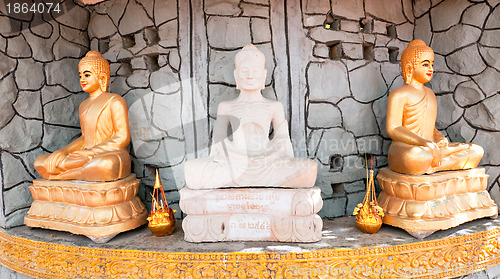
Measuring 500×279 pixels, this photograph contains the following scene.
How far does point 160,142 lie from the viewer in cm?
360

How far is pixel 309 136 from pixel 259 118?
749mm

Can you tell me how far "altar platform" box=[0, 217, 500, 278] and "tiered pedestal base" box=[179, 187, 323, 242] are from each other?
8 cm

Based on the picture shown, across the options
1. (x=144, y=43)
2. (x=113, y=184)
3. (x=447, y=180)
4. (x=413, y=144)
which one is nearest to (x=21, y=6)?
(x=144, y=43)

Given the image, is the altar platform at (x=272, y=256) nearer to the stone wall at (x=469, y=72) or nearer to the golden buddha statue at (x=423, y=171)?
the golden buddha statue at (x=423, y=171)

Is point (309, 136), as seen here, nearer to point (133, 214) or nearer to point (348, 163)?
point (348, 163)

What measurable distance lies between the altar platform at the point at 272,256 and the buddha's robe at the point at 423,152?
571 mm

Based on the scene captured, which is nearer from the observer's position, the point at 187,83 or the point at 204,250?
the point at 204,250

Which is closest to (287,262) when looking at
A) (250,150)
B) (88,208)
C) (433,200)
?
(250,150)

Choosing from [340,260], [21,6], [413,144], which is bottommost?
[340,260]

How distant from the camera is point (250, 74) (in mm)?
2941

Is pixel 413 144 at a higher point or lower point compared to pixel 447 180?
higher

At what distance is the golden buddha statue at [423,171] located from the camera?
275cm

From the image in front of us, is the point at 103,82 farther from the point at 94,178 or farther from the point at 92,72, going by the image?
the point at 94,178

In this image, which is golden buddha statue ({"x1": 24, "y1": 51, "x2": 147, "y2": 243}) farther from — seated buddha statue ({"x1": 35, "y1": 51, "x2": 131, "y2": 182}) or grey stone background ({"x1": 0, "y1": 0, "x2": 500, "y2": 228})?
grey stone background ({"x1": 0, "y1": 0, "x2": 500, "y2": 228})
